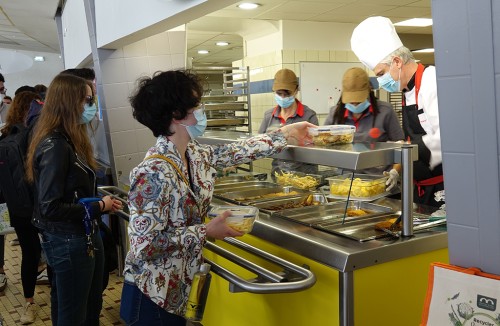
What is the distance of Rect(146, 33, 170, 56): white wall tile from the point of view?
181 inches

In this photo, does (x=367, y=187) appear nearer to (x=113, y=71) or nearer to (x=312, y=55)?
(x=113, y=71)

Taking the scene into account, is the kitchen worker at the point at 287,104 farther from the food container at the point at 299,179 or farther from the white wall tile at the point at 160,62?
the white wall tile at the point at 160,62

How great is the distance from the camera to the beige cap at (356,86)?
330 centimetres

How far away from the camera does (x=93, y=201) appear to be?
2402 millimetres

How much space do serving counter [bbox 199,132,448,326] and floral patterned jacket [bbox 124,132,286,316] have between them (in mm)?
450

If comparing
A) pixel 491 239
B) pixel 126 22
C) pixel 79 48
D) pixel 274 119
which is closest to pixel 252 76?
pixel 79 48

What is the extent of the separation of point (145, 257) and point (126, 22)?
245cm

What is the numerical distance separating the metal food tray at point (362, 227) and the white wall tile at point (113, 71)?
10.2 ft

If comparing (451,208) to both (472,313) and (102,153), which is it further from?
(102,153)

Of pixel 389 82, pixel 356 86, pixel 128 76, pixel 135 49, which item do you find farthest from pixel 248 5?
pixel 389 82

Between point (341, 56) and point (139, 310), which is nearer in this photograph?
point (139, 310)

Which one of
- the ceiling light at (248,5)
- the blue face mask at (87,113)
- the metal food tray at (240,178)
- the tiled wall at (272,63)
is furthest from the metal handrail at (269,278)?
the tiled wall at (272,63)

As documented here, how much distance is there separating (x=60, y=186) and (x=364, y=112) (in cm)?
214

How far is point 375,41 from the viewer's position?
266 cm
